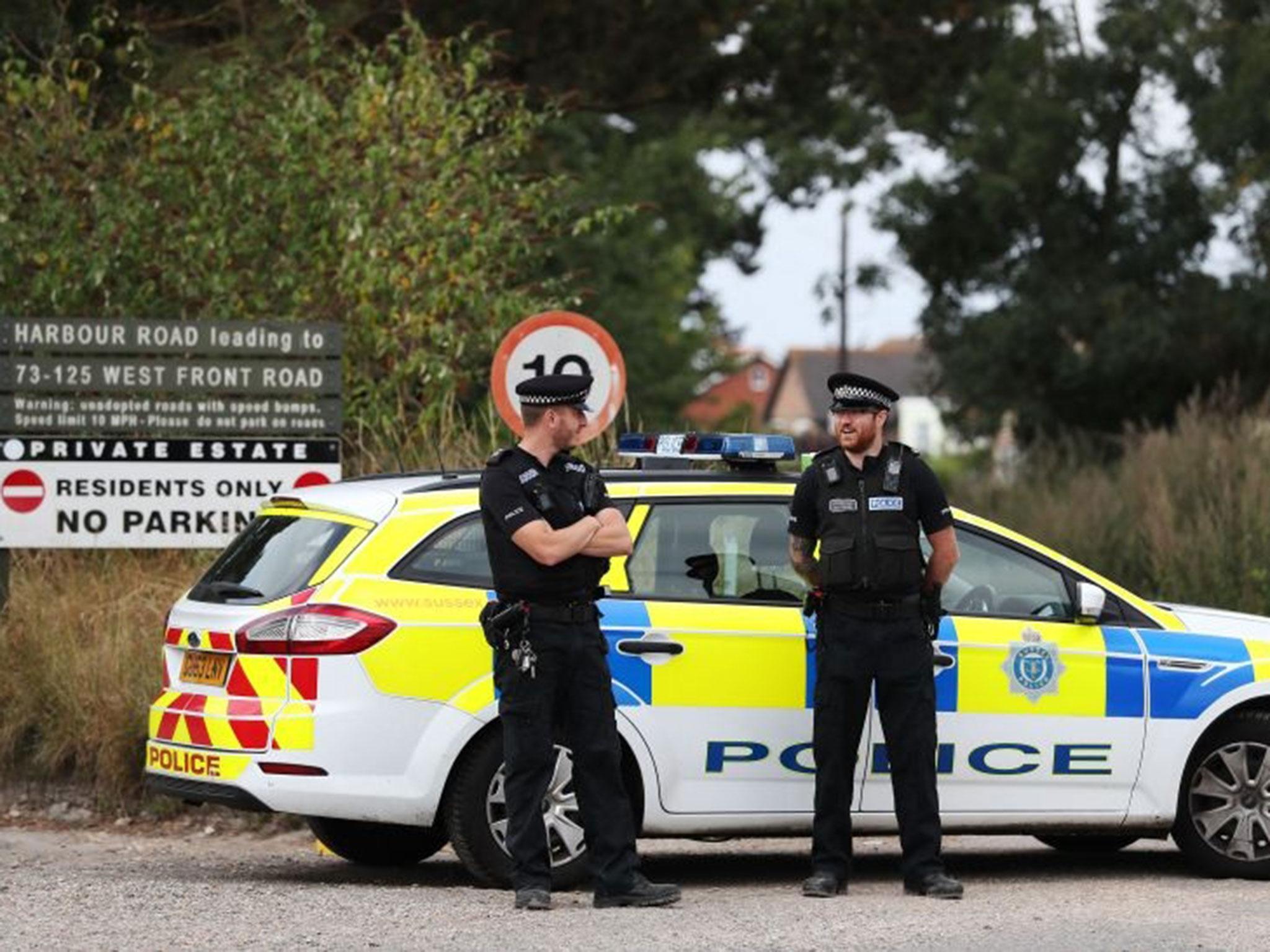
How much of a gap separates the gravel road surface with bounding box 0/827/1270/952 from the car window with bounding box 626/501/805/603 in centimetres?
110

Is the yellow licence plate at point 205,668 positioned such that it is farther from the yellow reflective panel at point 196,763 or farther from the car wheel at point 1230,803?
the car wheel at point 1230,803

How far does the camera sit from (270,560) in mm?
9711

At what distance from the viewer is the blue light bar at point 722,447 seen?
10062 millimetres

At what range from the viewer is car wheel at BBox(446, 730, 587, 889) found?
9.36 meters

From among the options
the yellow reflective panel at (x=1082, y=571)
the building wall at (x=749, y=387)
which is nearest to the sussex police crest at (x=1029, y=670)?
the yellow reflective panel at (x=1082, y=571)

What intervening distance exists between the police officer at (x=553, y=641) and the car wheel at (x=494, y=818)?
32 cm

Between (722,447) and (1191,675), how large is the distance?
1.95 metres

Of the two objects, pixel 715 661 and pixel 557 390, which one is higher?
pixel 557 390

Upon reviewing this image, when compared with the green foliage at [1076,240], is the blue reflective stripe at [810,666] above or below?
below

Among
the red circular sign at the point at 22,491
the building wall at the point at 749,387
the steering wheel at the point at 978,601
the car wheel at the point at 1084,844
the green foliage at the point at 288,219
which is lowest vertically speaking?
the car wheel at the point at 1084,844

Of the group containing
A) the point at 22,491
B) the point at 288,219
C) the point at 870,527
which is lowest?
the point at 870,527

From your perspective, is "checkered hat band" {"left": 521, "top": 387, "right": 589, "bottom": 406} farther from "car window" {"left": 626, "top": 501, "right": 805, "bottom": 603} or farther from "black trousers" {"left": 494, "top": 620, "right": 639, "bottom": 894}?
"car window" {"left": 626, "top": 501, "right": 805, "bottom": 603}

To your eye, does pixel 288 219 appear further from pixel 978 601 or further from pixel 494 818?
pixel 494 818

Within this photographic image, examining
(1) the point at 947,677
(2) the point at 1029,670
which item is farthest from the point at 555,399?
(2) the point at 1029,670
